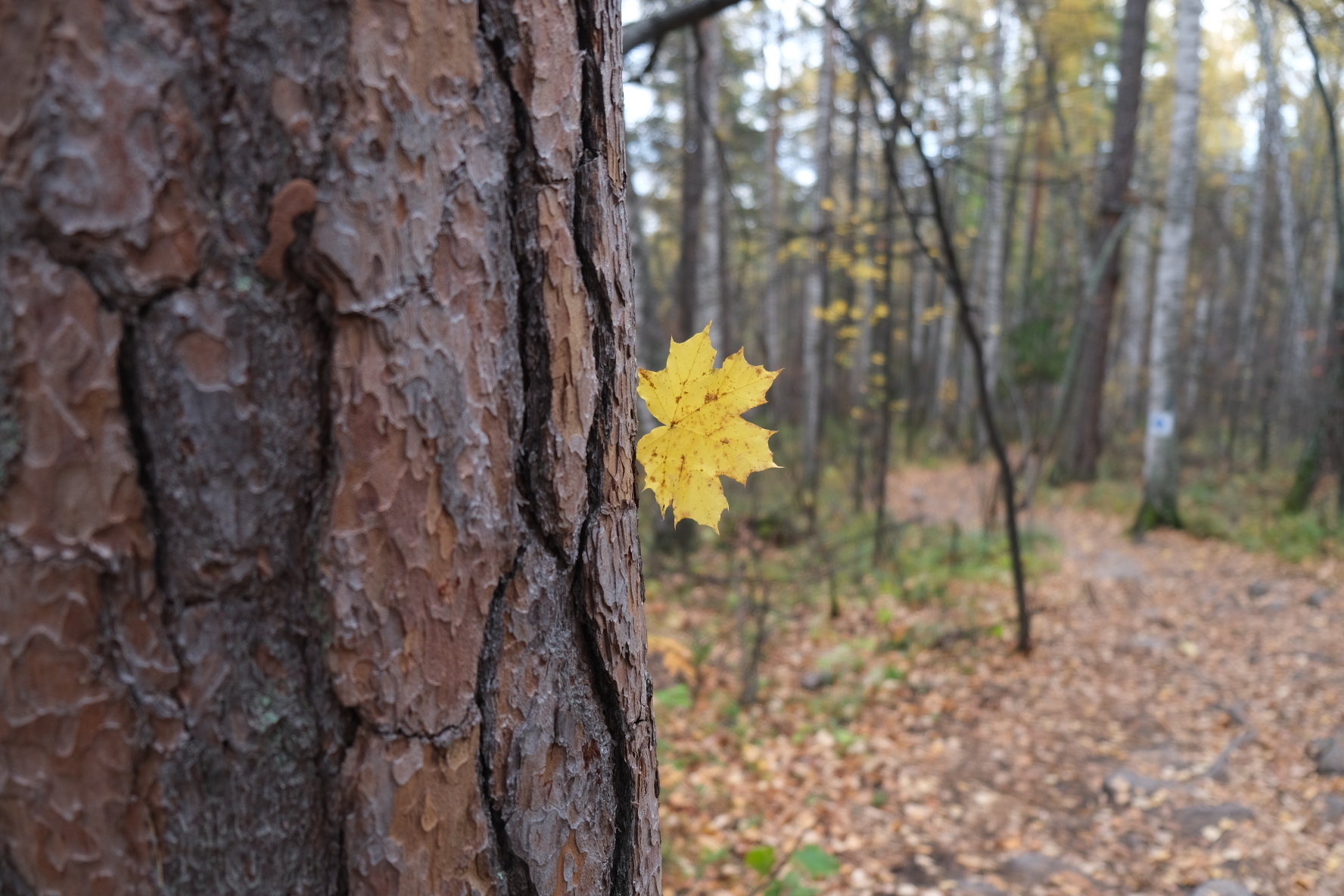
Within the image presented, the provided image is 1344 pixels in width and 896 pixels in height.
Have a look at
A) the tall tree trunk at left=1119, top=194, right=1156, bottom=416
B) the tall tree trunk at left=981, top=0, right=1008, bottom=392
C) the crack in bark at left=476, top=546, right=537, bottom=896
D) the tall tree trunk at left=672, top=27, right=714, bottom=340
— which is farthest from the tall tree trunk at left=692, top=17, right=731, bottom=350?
the tall tree trunk at left=1119, top=194, right=1156, bottom=416

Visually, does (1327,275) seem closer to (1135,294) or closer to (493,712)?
(1135,294)

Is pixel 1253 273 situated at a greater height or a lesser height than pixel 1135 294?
greater

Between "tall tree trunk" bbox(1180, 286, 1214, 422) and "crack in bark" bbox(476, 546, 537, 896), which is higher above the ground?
"tall tree trunk" bbox(1180, 286, 1214, 422)

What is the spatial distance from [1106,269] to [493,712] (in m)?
10.2

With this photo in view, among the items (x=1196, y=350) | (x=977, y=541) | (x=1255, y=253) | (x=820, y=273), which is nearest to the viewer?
(x=977, y=541)

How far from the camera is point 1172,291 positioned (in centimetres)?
830

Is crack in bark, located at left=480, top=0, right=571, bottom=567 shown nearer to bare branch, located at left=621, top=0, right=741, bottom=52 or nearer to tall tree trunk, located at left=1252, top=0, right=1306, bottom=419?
bare branch, located at left=621, top=0, right=741, bottom=52

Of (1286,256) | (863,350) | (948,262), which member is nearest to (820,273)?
(948,262)

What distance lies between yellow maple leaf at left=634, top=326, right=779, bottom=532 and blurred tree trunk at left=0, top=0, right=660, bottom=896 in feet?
0.54

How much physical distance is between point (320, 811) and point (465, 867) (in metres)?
0.12

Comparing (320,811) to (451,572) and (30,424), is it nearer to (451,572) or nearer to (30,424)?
(451,572)

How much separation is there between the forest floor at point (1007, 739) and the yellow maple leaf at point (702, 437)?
190cm

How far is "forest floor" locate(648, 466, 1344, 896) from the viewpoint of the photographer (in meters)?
2.96

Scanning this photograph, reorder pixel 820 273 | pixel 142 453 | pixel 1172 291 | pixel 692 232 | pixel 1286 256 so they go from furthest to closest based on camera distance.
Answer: pixel 1286 256, pixel 820 273, pixel 1172 291, pixel 692 232, pixel 142 453
